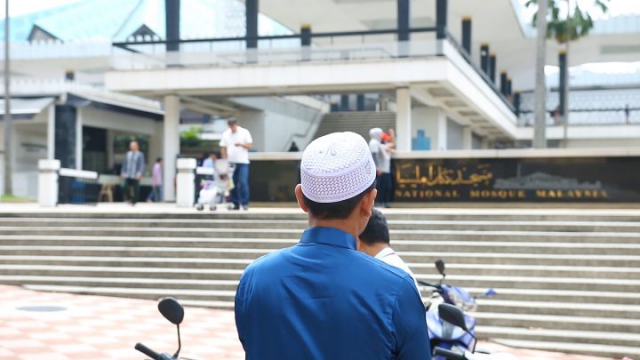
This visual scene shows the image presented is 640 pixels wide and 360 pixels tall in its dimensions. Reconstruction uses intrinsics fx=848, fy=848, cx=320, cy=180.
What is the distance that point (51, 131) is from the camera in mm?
30719

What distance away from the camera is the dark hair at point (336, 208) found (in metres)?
2.05

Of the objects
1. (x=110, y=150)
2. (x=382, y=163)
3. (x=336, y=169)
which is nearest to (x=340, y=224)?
(x=336, y=169)

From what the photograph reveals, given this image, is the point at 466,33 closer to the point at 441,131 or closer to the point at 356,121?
the point at 441,131

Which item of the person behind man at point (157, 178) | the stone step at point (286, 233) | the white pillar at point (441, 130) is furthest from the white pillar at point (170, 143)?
the stone step at point (286, 233)

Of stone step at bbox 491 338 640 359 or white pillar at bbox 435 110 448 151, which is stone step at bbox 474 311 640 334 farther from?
white pillar at bbox 435 110 448 151

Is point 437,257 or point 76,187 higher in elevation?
point 76,187

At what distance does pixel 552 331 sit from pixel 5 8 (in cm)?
2492

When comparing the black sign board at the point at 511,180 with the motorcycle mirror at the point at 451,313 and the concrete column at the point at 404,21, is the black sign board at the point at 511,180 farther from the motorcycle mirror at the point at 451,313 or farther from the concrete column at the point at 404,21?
the motorcycle mirror at the point at 451,313

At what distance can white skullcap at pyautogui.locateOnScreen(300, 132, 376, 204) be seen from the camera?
2.01 metres

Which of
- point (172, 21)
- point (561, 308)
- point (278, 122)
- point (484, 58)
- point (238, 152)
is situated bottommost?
point (561, 308)

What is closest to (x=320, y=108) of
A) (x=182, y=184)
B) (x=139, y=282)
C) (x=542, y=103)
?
(x=542, y=103)

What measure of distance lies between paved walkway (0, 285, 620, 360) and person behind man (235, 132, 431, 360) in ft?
17.5

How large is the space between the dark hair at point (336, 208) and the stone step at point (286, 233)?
35.9ft

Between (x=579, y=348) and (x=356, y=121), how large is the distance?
28.2 meters
